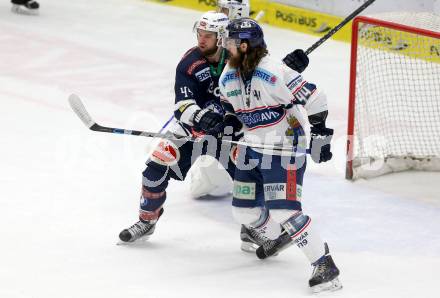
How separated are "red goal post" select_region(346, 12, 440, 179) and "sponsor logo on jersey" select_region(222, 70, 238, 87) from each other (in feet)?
6.15

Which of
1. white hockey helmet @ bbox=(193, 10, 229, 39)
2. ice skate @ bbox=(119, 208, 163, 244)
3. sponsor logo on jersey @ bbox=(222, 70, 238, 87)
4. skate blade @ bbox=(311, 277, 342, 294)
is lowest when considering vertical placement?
ice skate @ bbox=(119, 208, 163, 244)

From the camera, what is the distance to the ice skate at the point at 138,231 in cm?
553

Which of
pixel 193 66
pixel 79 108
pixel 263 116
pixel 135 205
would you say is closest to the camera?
pixel 263 116

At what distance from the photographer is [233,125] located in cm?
522

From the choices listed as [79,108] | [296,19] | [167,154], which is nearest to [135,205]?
[167,154]

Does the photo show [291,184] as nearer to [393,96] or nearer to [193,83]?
[193,83]

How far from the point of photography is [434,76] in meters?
6.93

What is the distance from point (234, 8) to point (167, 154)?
1245 millimetres

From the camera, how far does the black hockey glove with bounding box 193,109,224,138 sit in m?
5.16

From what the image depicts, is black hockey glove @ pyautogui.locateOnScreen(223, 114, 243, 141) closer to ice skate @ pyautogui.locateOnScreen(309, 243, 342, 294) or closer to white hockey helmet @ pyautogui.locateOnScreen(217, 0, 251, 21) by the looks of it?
ice skate @ pyautogui.locateOnScreen(309, 243, 342, 294)

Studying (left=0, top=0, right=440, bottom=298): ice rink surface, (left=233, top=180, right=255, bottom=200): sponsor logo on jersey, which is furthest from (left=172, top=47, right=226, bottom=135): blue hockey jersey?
(left=0, top=0, right=440, bottom=298): ice rink surface

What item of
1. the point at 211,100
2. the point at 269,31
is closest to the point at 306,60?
the point at 211,100

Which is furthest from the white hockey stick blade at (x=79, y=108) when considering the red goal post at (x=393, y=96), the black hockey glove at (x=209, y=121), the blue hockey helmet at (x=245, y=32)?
the red goal post at (x=393, y=96)

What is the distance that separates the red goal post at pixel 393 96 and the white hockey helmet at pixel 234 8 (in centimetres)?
78
